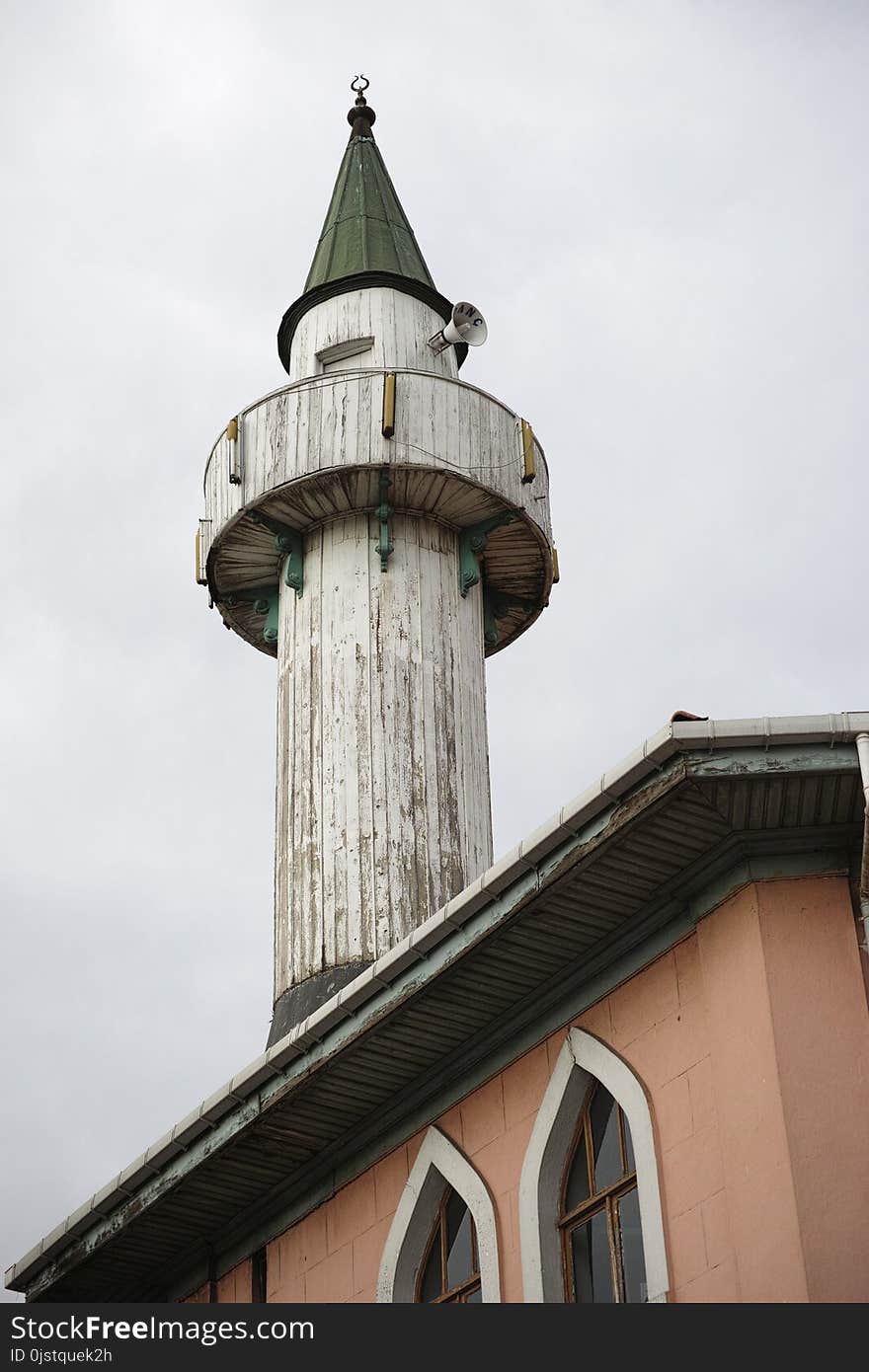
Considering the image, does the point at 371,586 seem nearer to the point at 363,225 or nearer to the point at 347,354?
the point at 347,354

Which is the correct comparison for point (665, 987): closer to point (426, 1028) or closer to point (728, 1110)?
point (728, 1110)

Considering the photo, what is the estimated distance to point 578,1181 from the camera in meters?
11.9

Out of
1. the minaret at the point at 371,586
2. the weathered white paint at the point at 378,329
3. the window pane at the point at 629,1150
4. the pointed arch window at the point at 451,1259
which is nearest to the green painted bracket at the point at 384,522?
the minaret at the point at 371,586

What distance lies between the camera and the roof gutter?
10.5 meters

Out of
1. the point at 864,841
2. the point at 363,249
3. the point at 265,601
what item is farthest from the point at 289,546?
the point at 864,841

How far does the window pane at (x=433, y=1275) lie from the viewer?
12977mm

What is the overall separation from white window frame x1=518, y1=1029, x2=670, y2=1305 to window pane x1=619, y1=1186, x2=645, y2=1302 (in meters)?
0.22

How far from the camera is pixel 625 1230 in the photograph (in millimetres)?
11336

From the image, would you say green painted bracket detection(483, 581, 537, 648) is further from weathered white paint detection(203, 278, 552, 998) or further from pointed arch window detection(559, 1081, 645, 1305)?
pointed arch window detection(559, 1081, 645, 1305)

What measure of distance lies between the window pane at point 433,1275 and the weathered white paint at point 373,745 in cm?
443

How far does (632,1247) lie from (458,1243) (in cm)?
196

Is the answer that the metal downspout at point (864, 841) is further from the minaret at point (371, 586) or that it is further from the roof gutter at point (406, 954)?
the minaret at point (371, 586)

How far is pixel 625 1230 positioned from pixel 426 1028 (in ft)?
6.77

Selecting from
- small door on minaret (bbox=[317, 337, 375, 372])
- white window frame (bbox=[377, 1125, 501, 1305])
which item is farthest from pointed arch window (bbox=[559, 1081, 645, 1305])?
small door on minaret (bbox=[317, 337, 375, 372])
